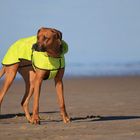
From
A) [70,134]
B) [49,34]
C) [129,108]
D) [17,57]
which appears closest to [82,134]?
[70,134]

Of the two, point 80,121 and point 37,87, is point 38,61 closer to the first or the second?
point 37,87

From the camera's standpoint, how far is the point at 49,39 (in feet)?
30.8

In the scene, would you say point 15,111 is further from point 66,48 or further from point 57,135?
point 57,135

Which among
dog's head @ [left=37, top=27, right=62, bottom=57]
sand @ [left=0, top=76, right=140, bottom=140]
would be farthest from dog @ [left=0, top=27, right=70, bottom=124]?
sand @ [left=0, top=76, right=140, bottom=140]

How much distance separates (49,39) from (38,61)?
0.51m

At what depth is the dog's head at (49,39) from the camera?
30.8ft

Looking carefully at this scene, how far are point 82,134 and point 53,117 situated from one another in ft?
11.5

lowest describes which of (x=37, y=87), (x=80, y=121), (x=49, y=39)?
(x=80, y=121)

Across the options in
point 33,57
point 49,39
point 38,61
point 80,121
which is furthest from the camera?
point 80,121

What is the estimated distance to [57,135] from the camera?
8.02 meters

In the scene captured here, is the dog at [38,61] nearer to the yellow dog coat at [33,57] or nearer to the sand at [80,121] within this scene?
the yellow dog coat at [33,57]

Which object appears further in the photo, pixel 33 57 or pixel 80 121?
pixel 80 121

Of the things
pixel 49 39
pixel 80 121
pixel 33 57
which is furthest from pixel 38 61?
pixel 80 121

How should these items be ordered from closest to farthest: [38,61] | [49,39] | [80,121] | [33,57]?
[49,39] → [38,61] → [33,57] → [80,121]
